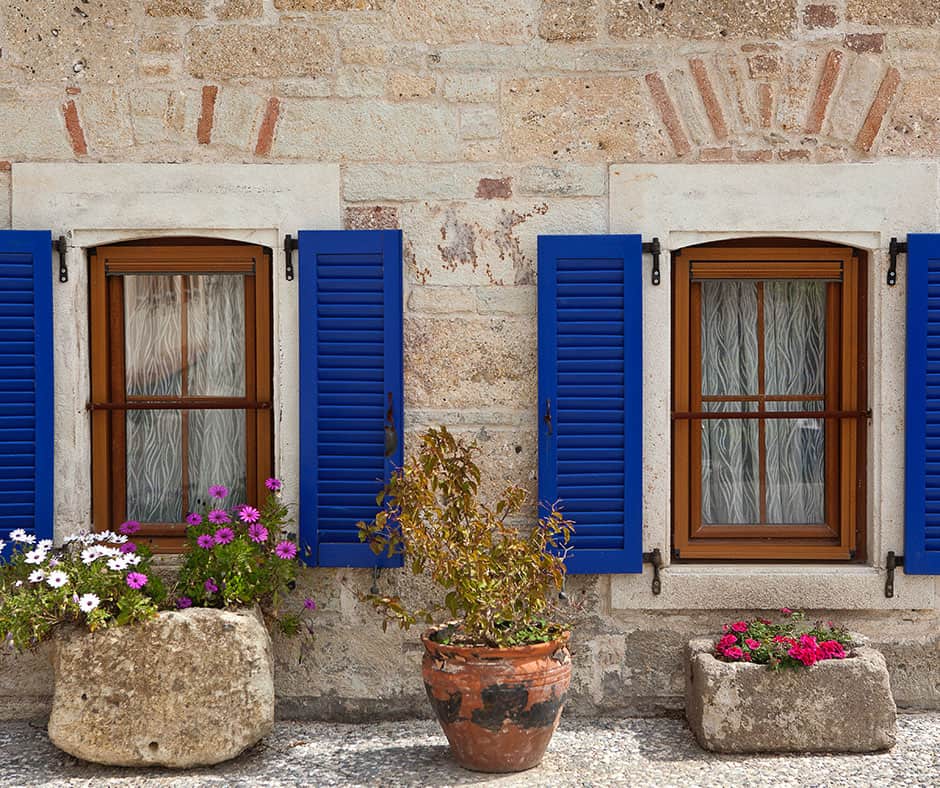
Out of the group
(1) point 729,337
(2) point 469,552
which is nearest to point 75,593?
(2) point 469,552

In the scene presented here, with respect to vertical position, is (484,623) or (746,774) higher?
(484,623)

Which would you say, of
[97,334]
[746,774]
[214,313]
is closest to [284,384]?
[214,313]

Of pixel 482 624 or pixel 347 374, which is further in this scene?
pixel 347 374

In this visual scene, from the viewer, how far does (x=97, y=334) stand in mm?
5035

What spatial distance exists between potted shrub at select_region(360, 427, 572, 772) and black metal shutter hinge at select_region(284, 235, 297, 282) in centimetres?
95

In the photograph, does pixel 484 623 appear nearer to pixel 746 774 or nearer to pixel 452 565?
pixel 452 565

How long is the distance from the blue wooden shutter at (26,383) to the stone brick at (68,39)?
723mm

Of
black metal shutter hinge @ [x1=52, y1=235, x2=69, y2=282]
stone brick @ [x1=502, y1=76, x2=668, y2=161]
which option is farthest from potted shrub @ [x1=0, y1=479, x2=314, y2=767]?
stone brick @ [x1=502, y1=76, x2=668, y2=161]

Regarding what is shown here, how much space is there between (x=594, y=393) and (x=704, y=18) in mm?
1639

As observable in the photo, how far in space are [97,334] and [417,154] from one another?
1.57 metres

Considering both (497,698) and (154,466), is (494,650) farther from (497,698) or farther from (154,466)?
(154,466)

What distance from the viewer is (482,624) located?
434cm

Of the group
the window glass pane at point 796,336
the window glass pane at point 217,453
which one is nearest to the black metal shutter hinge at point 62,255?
the window glass pane at point 217,453

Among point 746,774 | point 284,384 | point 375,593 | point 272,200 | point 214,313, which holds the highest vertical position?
point 272,200
